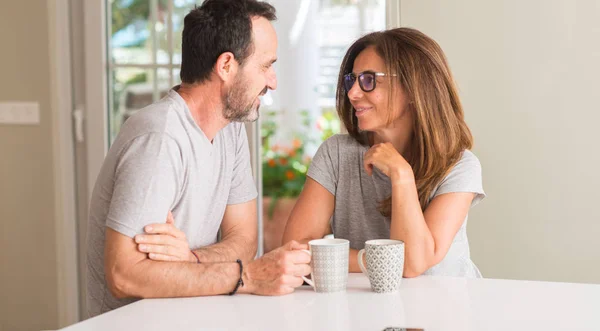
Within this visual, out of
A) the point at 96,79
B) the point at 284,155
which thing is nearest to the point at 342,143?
the point at 284,155

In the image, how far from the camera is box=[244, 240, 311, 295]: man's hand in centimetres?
155

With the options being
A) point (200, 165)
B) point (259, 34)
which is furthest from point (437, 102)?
point (200, 165)

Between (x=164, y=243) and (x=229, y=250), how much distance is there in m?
0.33

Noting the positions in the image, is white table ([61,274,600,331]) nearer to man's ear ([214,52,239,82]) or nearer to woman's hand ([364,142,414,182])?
woman's hand ([364,142,414,182])

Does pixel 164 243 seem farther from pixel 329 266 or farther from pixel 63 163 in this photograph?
pixel 63 163

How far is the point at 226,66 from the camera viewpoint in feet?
6.40

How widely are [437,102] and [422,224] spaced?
15.8 inches

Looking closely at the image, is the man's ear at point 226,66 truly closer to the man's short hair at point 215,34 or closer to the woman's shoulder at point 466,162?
the man's short hair at point 215,34

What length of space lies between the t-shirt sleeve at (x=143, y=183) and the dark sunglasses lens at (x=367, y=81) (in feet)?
1.90

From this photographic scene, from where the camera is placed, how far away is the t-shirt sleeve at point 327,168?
2098 mm

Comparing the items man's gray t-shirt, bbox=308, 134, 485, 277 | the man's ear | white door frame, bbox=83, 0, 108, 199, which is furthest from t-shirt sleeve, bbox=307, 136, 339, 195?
white door frame, bbox=83, 0, 108, 199

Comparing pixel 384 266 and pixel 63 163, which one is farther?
pixel 63 163

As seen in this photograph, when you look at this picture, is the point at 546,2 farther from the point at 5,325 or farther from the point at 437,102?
the point at 5,325

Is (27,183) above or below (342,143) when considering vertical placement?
below
